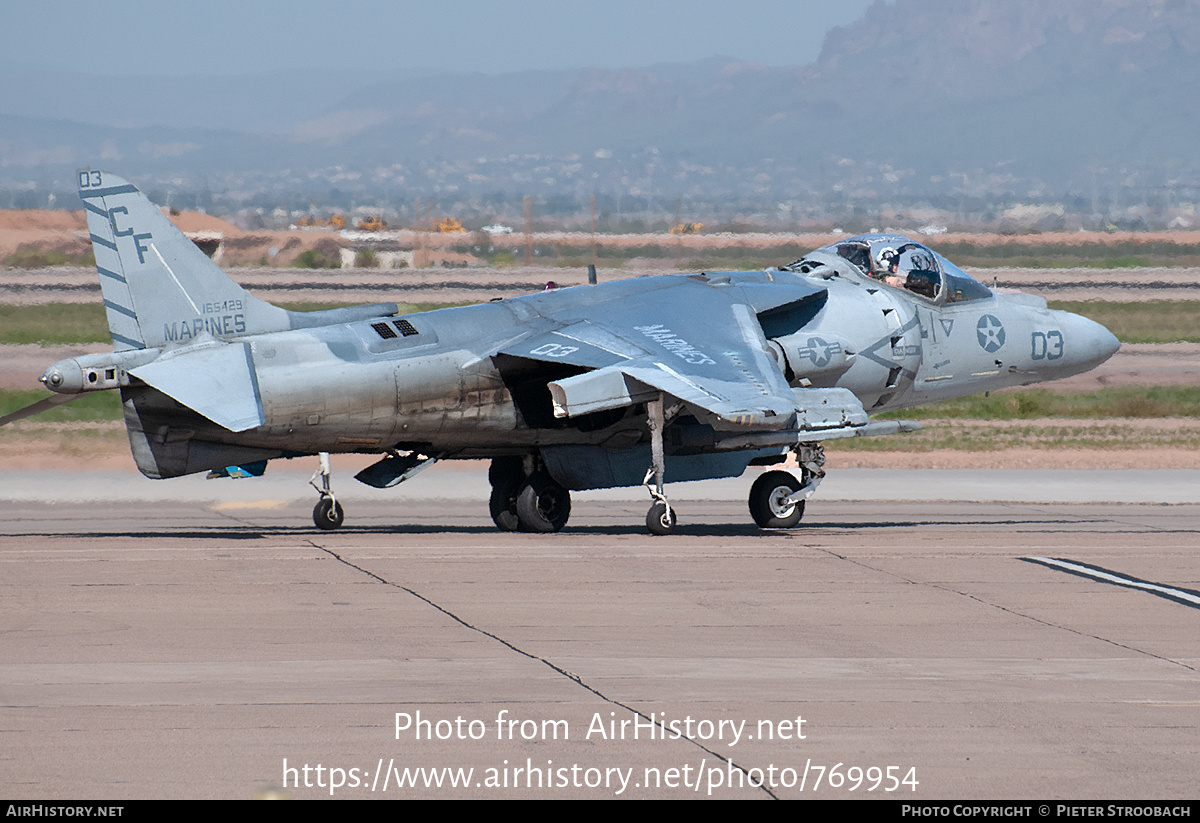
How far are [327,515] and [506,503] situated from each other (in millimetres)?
2216

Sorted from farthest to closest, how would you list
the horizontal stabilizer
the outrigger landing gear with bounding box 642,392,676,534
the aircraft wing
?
the outrigger landing gear with bounding box 642,392,676,534, the aircraft wing, the horizontal stabilizer

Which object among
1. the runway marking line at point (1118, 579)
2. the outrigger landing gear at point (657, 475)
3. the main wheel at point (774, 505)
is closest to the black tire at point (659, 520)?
the outrigger landing gear at point (657, 475)

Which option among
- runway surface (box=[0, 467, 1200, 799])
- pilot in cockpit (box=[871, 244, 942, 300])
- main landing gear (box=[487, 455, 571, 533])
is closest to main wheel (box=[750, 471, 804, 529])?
runway surface (box=[0, 467, 1200, 799])

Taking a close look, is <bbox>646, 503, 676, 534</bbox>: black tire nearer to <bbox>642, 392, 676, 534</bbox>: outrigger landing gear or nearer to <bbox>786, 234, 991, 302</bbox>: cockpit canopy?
<bbox>642, 392, 676, 534</bbox>: outrigger landing gear

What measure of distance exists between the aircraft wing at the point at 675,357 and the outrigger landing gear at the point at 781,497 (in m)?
2.05

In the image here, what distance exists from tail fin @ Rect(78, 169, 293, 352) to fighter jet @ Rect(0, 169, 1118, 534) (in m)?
0.02

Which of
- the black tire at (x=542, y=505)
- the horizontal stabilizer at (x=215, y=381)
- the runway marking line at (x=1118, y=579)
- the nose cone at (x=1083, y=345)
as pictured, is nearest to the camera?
the runway marking line at (x=1118, y=579)

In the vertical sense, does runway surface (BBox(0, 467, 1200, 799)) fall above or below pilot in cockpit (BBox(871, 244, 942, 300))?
below

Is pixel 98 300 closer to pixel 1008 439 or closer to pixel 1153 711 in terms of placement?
pixel 1008 439

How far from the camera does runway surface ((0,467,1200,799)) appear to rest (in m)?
8.59

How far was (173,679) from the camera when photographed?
10727 millimetres

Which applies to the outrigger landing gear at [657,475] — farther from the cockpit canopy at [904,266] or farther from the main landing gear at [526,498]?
the cockpit canopy at [904,266]

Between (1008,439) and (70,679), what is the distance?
2532cm

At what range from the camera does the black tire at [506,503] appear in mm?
19641
